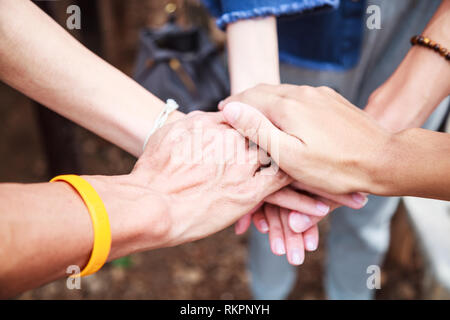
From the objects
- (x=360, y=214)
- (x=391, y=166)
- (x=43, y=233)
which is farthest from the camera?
(x=360, y=214)

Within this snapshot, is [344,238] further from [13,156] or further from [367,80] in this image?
[13,156]

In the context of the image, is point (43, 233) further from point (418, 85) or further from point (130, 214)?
point (418, 85)

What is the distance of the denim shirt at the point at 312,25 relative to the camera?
1.06m

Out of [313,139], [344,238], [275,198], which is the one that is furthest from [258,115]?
[344,238]

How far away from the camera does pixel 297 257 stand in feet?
3.41

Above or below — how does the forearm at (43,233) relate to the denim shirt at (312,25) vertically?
below

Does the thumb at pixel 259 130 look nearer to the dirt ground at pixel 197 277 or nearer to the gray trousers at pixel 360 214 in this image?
the gray trousers at pixel 360 214

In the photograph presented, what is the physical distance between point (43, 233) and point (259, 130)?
514 millimetres

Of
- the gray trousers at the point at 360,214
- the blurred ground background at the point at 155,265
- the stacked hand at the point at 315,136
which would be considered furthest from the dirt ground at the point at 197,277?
the stacked hand at the point at 315,136

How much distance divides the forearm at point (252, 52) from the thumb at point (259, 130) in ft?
0.67

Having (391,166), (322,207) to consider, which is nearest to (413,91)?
(391,166)

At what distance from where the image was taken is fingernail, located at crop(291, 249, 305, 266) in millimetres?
1033

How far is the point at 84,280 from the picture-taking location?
173 centimetres
